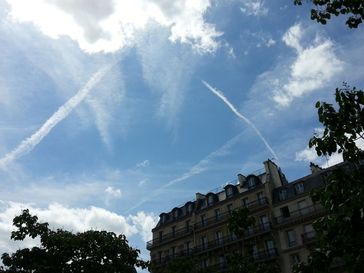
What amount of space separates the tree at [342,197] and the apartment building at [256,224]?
30190mm

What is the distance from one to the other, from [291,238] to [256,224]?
4428 millimetres

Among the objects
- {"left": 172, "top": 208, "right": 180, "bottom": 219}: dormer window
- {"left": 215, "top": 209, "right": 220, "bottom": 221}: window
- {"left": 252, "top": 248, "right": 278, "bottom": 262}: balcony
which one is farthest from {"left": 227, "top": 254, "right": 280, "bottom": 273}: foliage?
{"left": 172, "top": 208, "right": 180, "bottom": 219}: dormer window

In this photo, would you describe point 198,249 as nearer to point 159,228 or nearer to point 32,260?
point 159,228

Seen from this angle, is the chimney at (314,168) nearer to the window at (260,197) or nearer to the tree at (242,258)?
the window at (260,197)

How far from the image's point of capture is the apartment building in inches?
1462

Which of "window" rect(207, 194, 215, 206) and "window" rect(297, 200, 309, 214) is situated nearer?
"window" rect(297, 200, 309, 214)

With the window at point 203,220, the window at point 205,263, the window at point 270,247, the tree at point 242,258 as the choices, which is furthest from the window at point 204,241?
the tree at point 242,258

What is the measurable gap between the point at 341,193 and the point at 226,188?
41652mm

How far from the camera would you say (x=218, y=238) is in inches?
1720

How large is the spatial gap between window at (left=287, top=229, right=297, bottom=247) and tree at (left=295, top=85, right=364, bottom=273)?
112 ft

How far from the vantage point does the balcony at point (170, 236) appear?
47463 mm

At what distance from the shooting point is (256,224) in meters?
40.9

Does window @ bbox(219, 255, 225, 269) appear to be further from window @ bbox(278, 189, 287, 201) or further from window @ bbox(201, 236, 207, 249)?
window @ bbox(278, 189, 287, 201)

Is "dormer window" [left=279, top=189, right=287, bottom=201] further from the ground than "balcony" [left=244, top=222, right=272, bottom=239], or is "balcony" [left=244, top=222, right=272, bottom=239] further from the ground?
"dormer window" [left=279, top=189, right=287, bottom=201]
